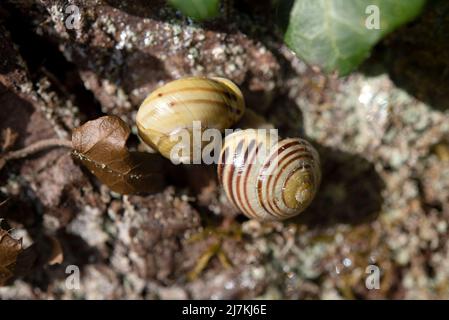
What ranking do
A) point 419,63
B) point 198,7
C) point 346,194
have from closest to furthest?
point 198,7
point 419,63
point 346,194

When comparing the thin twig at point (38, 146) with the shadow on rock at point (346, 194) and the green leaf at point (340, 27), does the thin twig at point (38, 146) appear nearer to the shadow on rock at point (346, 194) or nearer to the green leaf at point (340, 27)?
the green leaf at point (340, 27)

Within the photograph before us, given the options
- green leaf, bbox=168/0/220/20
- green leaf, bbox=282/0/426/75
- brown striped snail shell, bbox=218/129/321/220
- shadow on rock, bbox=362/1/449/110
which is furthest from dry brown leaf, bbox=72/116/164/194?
shadow on rock, bbox=362/1/449/110

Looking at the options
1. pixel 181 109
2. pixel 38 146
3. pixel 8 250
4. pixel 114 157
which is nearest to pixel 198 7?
pixel 181 109

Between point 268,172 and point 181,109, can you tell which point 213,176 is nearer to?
point 268,172

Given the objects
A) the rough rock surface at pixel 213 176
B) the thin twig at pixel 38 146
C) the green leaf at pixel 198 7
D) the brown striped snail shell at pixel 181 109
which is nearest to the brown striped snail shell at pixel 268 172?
the brown striped snail shell at pixel 181 109

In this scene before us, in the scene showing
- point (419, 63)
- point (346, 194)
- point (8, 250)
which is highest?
point (419, 63)
